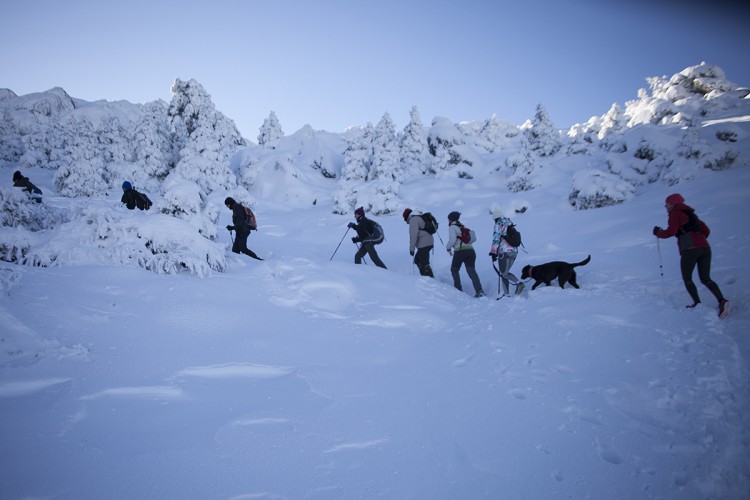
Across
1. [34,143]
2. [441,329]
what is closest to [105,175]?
[34,143]

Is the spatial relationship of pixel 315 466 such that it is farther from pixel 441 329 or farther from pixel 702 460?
pixel 441 329

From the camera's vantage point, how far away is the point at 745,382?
3.15m

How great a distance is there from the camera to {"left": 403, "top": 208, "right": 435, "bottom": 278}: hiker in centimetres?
883

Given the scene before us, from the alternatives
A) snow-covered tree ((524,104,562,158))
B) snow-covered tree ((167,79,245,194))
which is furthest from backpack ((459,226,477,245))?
snow-covered tree ((524,104,562,158))

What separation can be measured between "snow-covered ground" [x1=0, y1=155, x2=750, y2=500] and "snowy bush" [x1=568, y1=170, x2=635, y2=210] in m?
10.4

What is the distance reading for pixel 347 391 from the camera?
3234 mm

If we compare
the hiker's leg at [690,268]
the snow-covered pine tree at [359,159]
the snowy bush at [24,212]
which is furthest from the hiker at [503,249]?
the snow-covered pine tree at [359,159]

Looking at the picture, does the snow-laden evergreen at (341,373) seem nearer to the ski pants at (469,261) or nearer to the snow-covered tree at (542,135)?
the ski pants at (469,261)

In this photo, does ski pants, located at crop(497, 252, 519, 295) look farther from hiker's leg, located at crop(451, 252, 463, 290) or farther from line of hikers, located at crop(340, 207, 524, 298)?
hiker's leg, located at crop(451, 252, 463, 290)

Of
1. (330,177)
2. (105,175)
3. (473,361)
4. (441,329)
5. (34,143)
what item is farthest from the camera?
(330,177)

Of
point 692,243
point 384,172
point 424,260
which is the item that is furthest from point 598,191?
point 384,172

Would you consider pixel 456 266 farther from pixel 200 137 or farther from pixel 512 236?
pixel 200 137

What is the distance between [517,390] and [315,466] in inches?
86.9

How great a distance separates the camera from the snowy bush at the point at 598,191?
15.4 metres
